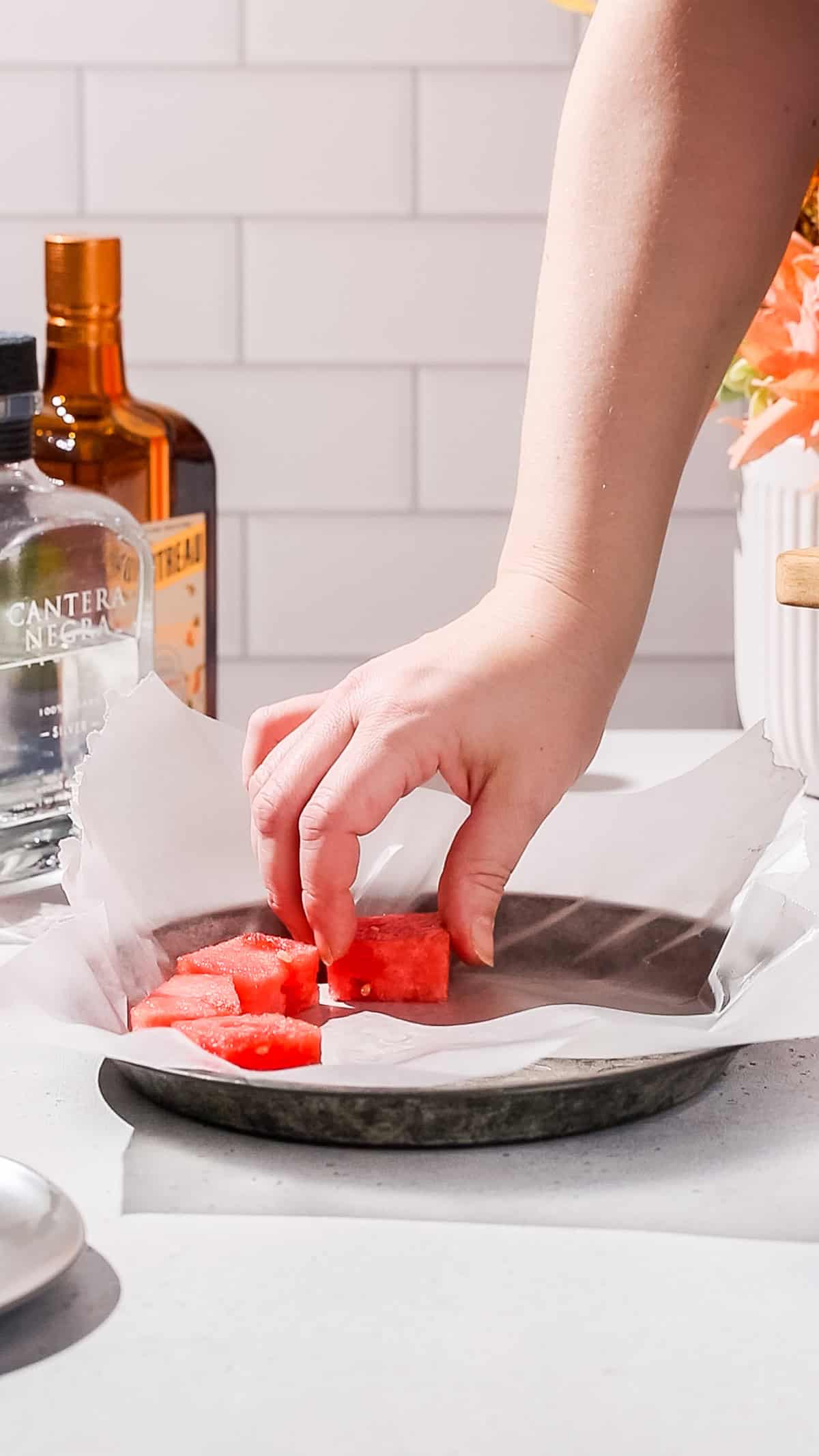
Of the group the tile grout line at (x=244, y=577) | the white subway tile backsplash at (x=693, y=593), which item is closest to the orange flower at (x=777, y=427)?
the white subway tile backsplash at (x=693, y=593)

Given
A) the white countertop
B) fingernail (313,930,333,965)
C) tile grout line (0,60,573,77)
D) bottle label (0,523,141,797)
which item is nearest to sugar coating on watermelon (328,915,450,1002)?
fingernail (313,930,333,965)

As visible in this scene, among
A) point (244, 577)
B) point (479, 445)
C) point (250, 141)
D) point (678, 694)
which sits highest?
point (250, 141)

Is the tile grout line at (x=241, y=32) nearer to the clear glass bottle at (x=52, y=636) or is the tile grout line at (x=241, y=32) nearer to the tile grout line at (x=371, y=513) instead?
the tile grout line at (x=371, y=513)

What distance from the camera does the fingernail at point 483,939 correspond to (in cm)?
64

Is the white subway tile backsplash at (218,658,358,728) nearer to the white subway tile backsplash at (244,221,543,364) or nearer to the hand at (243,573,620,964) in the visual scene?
the white subway tile backsplash at (244,221,543,364)

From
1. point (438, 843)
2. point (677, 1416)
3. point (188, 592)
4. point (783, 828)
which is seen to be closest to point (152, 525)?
point (188, 592)

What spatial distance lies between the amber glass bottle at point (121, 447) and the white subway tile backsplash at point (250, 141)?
522mm

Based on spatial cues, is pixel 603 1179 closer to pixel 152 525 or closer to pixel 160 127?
pixel 152 525

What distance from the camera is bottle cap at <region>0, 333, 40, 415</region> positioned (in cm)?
74

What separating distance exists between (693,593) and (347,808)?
3.00 ft

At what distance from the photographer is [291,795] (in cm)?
63

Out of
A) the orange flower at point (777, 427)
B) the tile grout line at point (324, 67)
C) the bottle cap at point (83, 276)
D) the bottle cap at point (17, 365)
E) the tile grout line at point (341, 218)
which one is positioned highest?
the tile grout line at point (324, 67)

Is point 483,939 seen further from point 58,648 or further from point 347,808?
point 58,648

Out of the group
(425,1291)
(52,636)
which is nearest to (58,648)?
(52,636)
